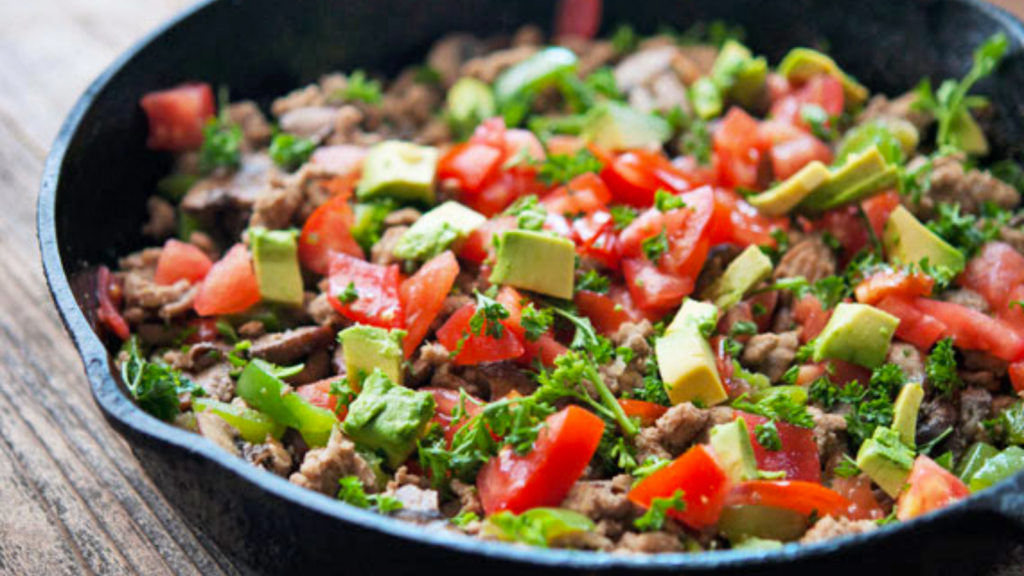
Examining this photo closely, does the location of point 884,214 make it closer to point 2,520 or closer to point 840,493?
point 840,493

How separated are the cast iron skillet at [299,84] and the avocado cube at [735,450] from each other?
0.49 meters

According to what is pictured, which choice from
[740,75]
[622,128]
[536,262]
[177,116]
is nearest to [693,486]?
[536,262]

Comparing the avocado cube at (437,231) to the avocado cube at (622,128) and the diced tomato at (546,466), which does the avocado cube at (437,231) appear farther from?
the diced tomato at (546,466)

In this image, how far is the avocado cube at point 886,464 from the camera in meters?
2.92

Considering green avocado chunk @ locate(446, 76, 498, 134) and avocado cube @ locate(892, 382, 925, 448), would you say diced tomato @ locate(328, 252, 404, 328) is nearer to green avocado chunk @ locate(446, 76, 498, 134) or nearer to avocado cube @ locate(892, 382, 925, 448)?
green avocado chunk @ locate(446, 76, 498, 134)

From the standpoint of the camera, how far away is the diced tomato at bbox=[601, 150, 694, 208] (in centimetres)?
387

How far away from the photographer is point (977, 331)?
335 centimetres

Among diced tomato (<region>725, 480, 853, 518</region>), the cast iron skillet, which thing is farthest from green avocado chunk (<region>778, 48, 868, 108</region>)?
diced tomato (<region>725, 480, 853, 518</region>)

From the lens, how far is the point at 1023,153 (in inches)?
161

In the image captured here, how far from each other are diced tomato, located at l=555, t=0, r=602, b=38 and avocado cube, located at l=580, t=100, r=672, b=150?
79 cm

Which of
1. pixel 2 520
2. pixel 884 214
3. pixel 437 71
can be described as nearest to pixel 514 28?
pixel 437 71

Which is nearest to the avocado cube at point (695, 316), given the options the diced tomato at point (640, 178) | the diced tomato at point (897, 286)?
the diced tomato at point (897, 286)

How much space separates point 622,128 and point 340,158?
3.68 ft

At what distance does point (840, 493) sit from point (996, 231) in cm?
130
